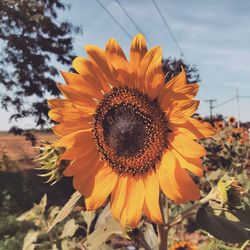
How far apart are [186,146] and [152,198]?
151 millimetres

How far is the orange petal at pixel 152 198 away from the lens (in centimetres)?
107

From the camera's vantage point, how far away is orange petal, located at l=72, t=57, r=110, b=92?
1083 mm

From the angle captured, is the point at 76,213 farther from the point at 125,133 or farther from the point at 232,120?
the point at 125,133

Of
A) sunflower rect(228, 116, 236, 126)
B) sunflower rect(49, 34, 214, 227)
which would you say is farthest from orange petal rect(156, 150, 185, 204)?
sunflower rect(228, 116, 236, 126)

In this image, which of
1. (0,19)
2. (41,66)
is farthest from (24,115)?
(0,19)

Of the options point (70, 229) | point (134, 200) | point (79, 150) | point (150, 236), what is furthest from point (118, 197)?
point (70, 229)

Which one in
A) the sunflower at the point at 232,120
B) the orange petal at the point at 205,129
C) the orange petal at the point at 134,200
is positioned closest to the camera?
the orange petal at the point at 205,129

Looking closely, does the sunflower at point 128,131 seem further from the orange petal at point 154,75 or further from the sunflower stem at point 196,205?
the sunflower stem at point 196,205

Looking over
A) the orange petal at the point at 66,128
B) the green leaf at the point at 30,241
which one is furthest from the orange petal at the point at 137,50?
the green leaf at the point at 30,241

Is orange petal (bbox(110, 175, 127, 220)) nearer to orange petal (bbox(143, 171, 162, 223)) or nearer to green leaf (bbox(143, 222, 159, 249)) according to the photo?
orange petal (bbox(143, 171, 162, 223))

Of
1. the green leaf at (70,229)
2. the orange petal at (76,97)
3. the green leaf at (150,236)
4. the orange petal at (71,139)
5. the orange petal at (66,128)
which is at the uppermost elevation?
the orange petal at (76,97)

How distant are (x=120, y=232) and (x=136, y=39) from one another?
1.69ft

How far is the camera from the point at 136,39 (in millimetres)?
996

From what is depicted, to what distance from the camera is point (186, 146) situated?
3.37 ft
